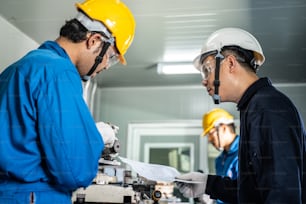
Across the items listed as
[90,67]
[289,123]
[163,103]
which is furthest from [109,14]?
[163,103]

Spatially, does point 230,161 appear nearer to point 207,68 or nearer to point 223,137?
point 223,137

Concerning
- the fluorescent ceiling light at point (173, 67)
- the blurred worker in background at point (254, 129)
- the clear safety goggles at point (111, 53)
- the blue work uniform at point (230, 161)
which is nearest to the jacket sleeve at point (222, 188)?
the blurred worker in background at point (254, 129)

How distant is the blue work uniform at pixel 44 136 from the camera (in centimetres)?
116

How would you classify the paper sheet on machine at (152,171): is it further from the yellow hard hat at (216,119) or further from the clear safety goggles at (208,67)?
the yellow hard hat at (216,119)

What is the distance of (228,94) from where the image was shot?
1.65m

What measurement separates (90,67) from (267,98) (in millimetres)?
702

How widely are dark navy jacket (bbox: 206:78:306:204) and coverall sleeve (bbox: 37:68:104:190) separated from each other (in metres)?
0.56

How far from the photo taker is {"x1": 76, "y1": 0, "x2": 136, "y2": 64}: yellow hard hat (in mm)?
1655

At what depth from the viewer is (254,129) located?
4.44ft

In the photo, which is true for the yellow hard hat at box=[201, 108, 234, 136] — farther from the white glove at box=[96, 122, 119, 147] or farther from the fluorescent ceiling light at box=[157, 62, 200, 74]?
the white glove at box=[96, 122, 119, 147]

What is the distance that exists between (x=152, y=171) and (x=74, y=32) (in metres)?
0.74

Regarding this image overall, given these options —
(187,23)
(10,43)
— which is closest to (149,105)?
(187,23)

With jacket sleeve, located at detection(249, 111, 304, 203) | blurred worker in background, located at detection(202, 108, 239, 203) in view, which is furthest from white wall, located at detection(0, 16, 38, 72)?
jacket sleeve, located at detection(249, 111, 304, 203)

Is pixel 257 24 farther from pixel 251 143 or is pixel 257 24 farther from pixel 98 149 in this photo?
pixel 98 149
